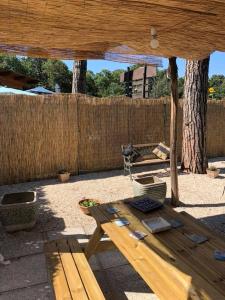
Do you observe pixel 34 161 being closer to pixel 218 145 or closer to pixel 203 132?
pixel 203 132

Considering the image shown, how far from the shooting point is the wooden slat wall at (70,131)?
725cm

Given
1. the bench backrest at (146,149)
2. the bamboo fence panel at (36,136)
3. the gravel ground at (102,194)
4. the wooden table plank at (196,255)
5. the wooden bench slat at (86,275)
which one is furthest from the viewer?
the bench backrest at (146,149)

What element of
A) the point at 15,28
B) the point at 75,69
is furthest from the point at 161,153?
the point at 15,28

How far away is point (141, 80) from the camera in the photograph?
43.0ft

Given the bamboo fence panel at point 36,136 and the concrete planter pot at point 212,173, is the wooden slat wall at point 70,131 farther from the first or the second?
the concrete planter pot at point 212,173

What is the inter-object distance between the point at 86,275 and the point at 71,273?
0.14 metres

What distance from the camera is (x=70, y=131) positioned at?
7.85 metres

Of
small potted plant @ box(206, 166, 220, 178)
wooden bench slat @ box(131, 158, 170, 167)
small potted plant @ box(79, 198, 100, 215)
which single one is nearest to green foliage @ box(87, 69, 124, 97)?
wooden bench slat @ box(131, 158, 170, 167)

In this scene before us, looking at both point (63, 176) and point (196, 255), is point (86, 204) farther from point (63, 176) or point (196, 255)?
point (196, 255)

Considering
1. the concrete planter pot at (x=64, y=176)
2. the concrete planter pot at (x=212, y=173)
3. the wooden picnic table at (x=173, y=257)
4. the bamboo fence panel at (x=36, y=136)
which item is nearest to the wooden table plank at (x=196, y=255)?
the wooden picnic table at (x=173, y=257)

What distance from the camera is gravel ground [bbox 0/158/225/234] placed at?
5098 millimetres

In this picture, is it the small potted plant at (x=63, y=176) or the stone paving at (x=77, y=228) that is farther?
the small potted plant at (x=63, y=176)

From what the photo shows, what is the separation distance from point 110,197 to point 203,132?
3.13 metres

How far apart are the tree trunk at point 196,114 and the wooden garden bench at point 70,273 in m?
5.28
